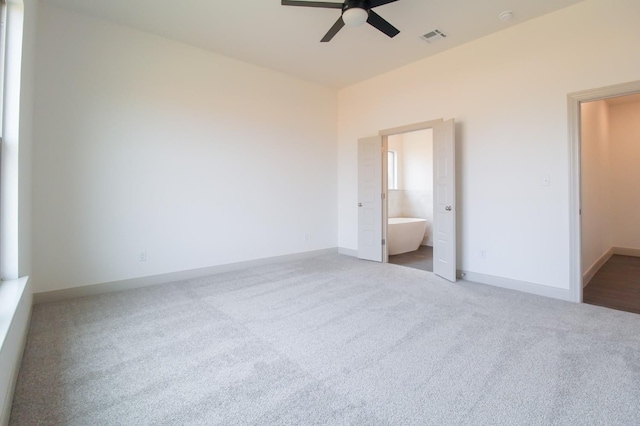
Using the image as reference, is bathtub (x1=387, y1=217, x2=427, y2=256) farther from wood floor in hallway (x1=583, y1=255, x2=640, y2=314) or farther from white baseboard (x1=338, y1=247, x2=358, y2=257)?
wood floor in hallway (x1=583, y1=255, x2=640, y2=314)

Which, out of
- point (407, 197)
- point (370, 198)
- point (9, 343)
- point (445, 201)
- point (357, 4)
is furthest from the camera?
point (407, 197)

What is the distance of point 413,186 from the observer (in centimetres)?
696

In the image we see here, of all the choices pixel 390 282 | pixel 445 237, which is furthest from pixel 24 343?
pixel 445 237

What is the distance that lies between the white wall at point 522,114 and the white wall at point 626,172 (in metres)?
3.76

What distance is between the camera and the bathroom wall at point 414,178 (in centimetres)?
670

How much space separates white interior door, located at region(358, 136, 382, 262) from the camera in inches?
194

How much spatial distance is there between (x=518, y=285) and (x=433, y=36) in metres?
3.21

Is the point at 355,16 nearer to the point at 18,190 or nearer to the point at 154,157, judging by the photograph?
the point at 154,157

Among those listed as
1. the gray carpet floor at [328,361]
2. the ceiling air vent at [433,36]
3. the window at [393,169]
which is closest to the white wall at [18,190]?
the gray carpet floor at [328,361]

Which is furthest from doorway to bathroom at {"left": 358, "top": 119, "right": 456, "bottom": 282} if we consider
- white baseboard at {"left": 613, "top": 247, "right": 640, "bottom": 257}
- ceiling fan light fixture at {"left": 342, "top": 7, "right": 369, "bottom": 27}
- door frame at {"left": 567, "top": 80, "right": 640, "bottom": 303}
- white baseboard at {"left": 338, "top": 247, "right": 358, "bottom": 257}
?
white baseboard at {"left": 613, "top": 247, "right": 640, "bottom": 257}

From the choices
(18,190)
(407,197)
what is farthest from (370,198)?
(18,190)

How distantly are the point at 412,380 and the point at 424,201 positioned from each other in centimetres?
550

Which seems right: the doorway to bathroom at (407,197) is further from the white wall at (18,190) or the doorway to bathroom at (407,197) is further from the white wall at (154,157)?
the white wall at (18,190)

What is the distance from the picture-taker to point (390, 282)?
374 centimetres
